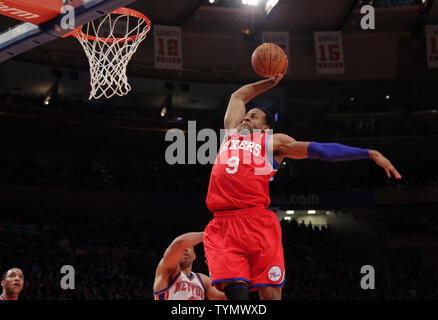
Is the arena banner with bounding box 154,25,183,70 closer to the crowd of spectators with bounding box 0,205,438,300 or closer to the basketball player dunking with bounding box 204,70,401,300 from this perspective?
the crowd of spectators with bounding box 0,205,438,300

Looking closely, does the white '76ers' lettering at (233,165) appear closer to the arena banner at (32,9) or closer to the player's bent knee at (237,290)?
the player's bent knee at (237,290)

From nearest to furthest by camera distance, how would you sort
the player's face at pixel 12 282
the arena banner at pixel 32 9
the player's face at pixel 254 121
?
the player's face at pixel 254 121
the arena banner at pixel 32 9
the player's face at pixel 12 282

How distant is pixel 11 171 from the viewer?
17531 millimetres

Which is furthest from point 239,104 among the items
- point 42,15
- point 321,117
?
point 321,117

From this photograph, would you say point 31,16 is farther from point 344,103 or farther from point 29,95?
point 344,103

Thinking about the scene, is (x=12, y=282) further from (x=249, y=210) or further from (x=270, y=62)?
(x=270, y=62)

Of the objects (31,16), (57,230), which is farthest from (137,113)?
(31,16)

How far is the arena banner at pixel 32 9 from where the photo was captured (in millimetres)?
4520

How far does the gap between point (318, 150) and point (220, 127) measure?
16.1m

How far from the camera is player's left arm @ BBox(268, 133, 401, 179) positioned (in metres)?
2.94

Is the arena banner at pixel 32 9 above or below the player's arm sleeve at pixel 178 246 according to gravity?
above

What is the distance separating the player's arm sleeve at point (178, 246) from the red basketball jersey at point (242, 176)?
44 cm

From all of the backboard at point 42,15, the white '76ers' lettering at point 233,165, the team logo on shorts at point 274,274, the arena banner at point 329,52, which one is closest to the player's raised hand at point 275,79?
the white '76ers' lettering at point 233,165

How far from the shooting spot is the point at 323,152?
313 cm
